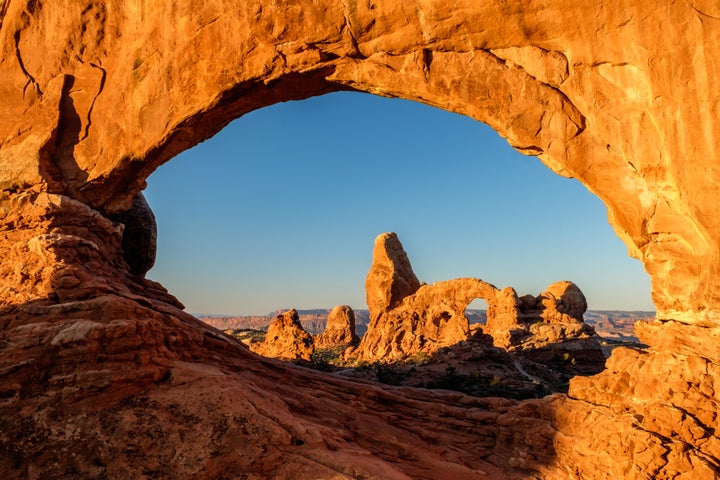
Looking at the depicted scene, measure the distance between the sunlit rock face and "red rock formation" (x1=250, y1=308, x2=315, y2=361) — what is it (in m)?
14.8

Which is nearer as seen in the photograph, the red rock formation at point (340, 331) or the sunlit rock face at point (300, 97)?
the sunlit rock face at point (300, 97)

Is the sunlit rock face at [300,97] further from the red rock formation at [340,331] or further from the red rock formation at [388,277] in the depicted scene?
the red rock formation at [340,331]

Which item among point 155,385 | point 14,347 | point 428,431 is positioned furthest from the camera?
point 428,431

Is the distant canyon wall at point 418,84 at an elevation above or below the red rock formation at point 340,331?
above

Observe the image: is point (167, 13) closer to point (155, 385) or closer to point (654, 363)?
point (155, 385)

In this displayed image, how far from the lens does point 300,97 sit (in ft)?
37.0

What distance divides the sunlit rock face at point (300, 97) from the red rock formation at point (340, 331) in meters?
40.6

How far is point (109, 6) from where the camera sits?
10.8 m

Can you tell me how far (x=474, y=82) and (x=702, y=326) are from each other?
6.52m

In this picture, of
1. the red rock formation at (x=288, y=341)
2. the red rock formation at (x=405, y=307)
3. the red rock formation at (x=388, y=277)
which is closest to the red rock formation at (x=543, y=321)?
the red rock formation at (x=405, y=307)

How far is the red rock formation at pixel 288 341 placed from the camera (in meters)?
25.4

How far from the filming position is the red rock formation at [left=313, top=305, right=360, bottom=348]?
51.4 meters

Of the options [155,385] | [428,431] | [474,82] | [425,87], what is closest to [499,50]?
[474,82]

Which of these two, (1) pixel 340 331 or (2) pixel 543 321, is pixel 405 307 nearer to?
(2) pixel 543 321
